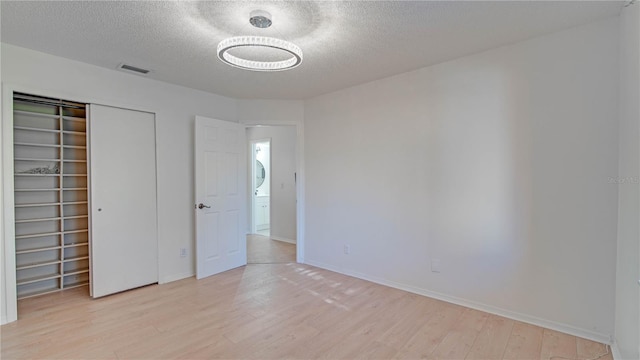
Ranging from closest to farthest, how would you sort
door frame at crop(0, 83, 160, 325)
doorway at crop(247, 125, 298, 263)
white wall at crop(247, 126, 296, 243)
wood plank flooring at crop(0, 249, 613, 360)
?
wood plank flooring at crop(0, 249, 613, 360), door frame at crop(0, 83, 160, 325), doorway at crop(247, 125, 298, 263), white wall at crop(247, 126, 296, 243)

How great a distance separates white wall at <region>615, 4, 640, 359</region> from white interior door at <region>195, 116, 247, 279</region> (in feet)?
12.5

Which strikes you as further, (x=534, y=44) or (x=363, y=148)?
(x=363, y=148)

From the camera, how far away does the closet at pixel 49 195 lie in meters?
3.07

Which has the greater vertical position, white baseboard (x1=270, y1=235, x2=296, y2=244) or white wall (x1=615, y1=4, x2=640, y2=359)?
white wall (x1=615, y1=4, x2=640, y2=359)

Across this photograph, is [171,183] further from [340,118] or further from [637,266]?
[637,266]

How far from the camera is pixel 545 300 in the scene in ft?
8.04

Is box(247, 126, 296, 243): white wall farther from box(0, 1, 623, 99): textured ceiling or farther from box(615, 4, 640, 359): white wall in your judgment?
box(615, 4, 640, 359): white wall

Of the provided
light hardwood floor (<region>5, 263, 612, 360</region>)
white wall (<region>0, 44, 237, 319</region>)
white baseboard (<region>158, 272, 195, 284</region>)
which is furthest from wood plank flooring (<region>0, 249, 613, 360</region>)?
white wall (<region>0, 44, 237, 319</region>)

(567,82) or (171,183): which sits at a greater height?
(567,82)

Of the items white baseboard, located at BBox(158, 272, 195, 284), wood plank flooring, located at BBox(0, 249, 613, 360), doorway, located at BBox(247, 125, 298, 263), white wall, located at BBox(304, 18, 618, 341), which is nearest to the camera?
wood plank flooring, located at BBox(0, 249, 613, 360)

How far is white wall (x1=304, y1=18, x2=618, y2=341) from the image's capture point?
2.24m

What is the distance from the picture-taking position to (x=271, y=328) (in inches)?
97.2

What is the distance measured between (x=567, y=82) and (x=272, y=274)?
3.52 metres

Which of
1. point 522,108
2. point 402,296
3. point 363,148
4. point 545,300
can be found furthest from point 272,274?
point 522,108
